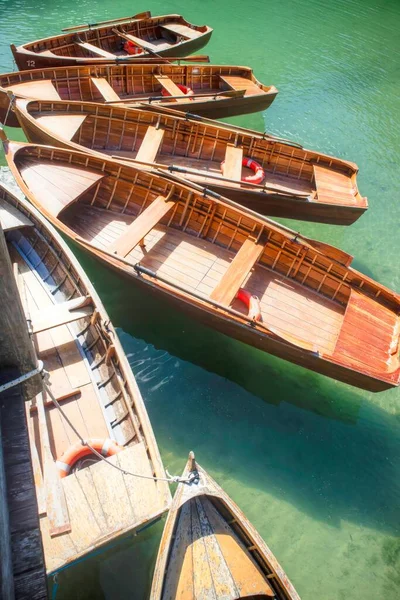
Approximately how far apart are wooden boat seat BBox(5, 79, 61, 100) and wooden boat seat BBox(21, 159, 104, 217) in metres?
4.20

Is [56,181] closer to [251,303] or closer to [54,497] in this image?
[251,303]

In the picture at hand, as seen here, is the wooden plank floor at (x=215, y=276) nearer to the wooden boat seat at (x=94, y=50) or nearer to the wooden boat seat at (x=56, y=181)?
the wooden boat seat at (x=56, y=181)

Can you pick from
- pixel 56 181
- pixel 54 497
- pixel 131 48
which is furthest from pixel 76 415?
pixel 131 48

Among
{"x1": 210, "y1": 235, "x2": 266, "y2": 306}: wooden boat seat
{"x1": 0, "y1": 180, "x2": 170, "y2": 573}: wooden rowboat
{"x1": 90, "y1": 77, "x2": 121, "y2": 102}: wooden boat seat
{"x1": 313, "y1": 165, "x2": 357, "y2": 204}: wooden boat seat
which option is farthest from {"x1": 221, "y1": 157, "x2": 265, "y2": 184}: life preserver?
{"x1": 0, "y1": 180, "x2": 170, "y2": 573}: wooden rowboat

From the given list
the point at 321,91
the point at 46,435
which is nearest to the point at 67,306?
the point at 46,435

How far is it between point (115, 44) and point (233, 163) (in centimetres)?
1156

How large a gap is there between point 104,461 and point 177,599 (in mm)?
2177

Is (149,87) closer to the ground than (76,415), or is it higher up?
higher up

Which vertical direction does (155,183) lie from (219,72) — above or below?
below

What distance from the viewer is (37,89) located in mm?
14070

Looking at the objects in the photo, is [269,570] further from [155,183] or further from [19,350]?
[155,183]

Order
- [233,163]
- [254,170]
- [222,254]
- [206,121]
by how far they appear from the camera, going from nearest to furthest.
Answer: [222,254] < [233,163] < [254,170] < [206,121]

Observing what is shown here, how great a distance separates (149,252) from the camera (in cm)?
1039

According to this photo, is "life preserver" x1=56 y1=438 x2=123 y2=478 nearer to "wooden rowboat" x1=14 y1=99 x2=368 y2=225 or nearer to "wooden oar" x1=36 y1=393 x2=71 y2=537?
"wooden oar" x1=36 y1=393 x2=71 y2=537
